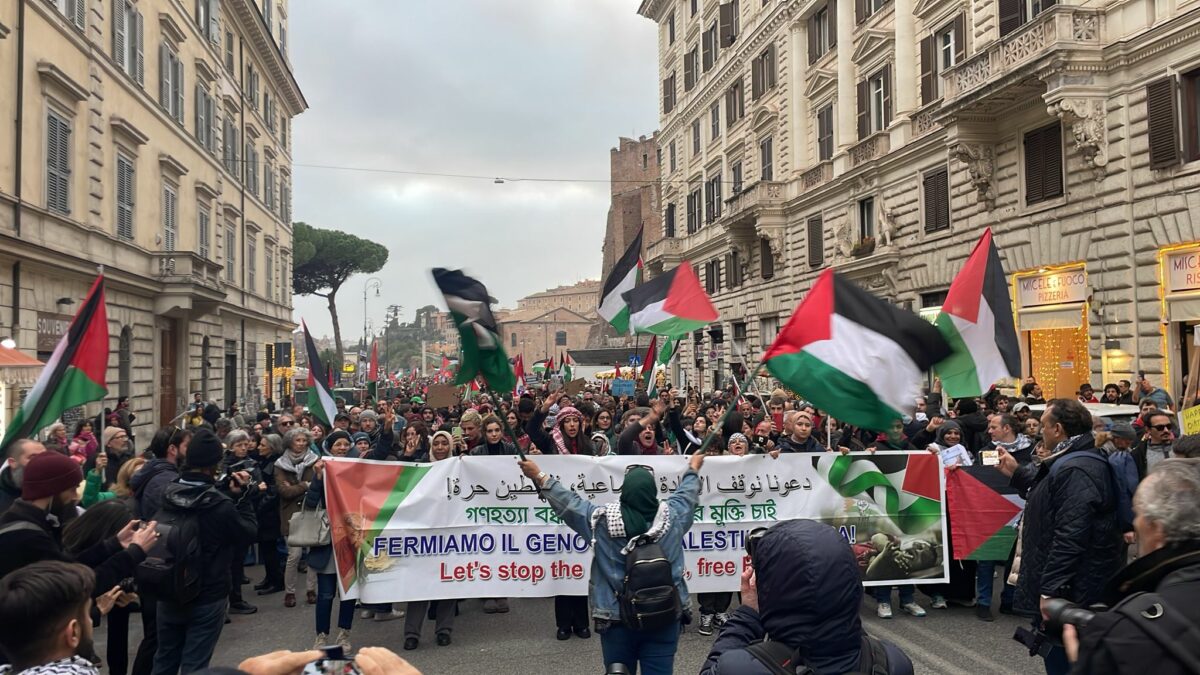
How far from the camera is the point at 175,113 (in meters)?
24.8

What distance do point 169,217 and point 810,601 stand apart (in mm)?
26319

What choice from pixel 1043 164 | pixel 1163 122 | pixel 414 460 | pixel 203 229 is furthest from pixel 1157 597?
pixel 203 229

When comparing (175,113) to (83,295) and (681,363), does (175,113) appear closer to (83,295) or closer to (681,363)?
(83,295)

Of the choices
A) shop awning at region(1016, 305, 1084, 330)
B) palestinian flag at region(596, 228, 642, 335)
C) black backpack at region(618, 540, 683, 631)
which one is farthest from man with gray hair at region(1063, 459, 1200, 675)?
shop awning at region(1016, 305, 1084, 330)

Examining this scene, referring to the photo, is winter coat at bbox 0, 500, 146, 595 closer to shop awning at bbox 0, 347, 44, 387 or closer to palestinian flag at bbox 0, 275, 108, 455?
palestinian flag at bbox 0, 275, 108, 455

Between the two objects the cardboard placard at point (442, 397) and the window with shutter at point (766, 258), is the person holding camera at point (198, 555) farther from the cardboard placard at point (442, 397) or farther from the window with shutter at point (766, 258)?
the window with shutter at point (766, 258)

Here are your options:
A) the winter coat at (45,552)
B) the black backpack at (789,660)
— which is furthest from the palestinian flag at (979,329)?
the winter coat at (45,552)

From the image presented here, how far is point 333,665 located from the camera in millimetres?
1897

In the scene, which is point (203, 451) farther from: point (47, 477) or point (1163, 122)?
point (1163, 122)

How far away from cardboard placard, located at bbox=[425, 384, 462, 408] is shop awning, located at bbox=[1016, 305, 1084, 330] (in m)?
12.7

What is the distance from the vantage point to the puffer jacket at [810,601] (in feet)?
7.06

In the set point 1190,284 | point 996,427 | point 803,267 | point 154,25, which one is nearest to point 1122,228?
point 1190,284

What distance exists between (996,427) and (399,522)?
4.99 meters

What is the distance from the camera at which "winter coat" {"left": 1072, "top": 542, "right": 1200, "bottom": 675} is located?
1937 millimetres
